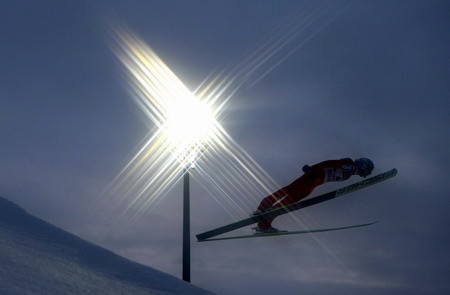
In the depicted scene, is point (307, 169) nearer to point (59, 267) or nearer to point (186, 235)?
point (186, 235)

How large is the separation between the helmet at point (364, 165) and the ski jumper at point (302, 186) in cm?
74

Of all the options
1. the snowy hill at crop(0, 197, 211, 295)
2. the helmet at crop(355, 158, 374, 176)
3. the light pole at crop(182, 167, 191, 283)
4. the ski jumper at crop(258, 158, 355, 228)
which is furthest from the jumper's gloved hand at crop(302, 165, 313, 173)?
the snowy hill at crop(0, 197, 211, 295)

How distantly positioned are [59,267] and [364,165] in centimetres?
899

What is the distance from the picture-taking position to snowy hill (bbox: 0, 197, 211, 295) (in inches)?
175

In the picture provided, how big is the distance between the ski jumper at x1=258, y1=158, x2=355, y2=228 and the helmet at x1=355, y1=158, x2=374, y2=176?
2.41ft

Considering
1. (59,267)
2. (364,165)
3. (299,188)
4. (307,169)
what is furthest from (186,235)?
(364,165)

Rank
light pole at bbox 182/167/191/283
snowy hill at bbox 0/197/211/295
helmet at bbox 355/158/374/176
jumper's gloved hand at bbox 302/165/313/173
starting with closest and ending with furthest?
1. snowy hill at bbox 0/197/211/295
2. light pole at bbox 182/167/191/283
3. jumper's gloved hand at bbox 302/165/313/173
4. helmet at bbox 355/158/374/176

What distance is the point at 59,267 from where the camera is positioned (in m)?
5.32

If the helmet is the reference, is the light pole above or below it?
below

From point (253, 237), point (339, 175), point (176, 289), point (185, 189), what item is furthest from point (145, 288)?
point (339, 175)

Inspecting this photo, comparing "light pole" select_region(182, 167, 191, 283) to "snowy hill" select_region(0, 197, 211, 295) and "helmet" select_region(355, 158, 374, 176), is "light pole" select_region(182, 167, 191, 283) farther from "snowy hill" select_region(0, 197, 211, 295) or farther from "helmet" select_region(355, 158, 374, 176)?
"helmet" select_region(355, 158, 374, 176)

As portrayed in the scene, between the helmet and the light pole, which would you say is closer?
the light pole

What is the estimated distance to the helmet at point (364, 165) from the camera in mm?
12008

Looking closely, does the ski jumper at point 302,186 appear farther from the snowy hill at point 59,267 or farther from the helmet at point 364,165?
the snowy hill at point 59,267
